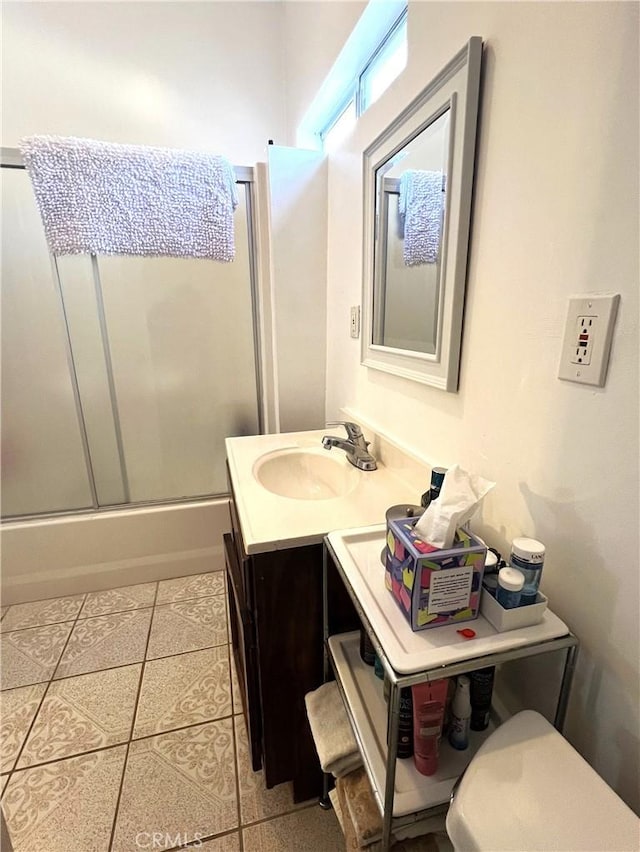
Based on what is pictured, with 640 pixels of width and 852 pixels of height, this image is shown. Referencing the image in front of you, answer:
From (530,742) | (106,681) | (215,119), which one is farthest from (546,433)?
(215,119)

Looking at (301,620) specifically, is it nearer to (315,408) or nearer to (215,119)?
(315,408)

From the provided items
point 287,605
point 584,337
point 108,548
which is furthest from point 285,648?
point 108,548

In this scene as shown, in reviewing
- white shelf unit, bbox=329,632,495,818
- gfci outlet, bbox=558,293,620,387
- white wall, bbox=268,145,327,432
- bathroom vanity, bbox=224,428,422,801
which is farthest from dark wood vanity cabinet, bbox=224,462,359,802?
white wall, bbox=268,145,327,432

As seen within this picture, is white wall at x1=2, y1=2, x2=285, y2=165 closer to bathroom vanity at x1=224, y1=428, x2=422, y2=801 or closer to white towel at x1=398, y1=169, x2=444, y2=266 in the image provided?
white towel at x1=398, y1=169, x2=444, y2=266

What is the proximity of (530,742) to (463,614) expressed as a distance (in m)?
0.17

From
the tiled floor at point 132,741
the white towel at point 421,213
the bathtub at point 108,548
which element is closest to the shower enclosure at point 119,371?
the bathtub at point 108,548

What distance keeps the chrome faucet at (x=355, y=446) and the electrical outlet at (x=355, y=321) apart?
355mm

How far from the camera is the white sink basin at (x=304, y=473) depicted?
4.23ft

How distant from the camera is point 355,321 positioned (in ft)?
4.66

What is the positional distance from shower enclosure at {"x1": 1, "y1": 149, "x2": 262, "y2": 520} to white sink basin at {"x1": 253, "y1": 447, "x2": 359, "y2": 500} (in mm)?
839

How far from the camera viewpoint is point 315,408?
1855 mm

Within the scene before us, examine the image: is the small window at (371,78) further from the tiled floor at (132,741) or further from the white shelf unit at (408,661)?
the tiled floor at (132,741)

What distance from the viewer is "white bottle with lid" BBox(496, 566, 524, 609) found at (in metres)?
0.55
